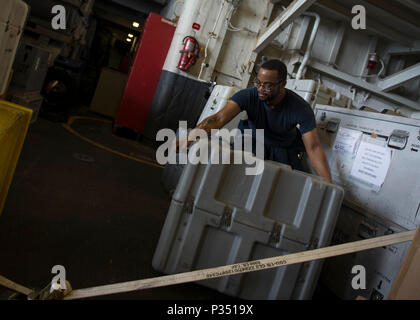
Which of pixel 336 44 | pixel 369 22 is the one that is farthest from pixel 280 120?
pixel 336 44

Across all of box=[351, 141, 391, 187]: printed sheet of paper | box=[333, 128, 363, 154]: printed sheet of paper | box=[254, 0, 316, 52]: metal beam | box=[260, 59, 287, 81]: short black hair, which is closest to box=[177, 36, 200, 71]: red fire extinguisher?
box=[254, 0, 316, 52]: metal beam

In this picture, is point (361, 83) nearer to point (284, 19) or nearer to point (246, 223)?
point (284, 19)

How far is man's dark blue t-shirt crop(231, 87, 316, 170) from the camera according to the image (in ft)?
9.81

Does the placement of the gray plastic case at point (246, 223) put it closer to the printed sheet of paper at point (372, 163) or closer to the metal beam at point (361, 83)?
the printed sheet of paper at point (372, 163)

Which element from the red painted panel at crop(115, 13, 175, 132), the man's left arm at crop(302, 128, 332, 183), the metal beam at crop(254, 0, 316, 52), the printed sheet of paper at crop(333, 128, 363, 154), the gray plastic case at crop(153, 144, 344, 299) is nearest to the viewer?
the gray plastic case at crop(153, 144, 344, 299)

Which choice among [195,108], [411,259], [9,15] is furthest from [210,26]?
[411,259]

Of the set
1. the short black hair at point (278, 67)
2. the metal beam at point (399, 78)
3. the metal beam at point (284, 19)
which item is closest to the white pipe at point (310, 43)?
the metal beam at point (284, 19)

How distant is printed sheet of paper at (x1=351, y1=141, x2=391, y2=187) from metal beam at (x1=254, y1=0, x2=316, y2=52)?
3075 millimetres

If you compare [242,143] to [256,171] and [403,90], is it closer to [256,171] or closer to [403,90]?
[256,171]

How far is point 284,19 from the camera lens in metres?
5.47

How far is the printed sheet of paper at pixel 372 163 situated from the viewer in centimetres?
257

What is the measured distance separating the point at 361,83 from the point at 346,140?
5332 mm

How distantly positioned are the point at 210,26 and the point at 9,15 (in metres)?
4.66

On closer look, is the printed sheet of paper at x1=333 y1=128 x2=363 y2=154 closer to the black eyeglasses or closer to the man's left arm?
the man's left arm
